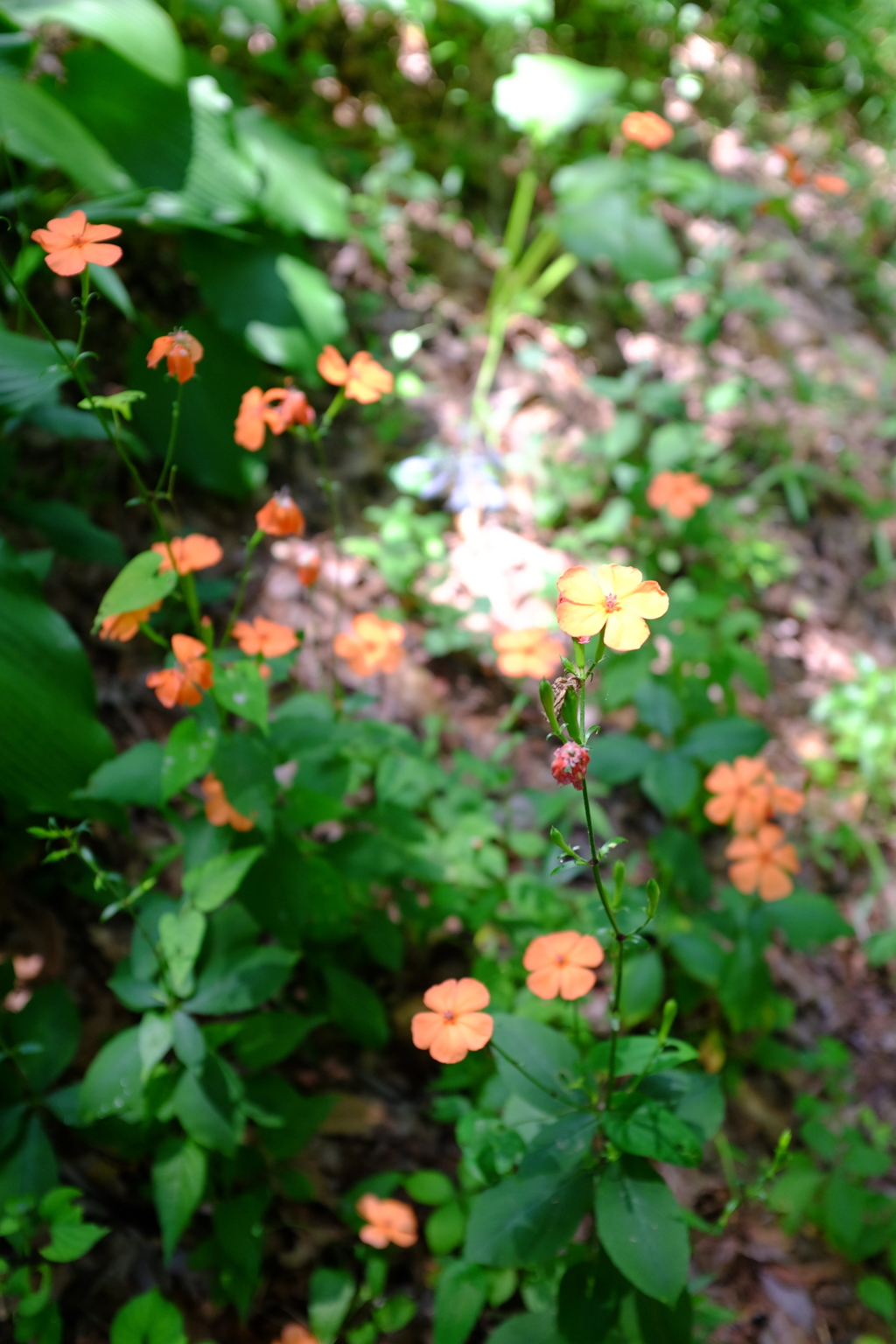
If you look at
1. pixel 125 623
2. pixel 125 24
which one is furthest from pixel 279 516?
pixel 125 24

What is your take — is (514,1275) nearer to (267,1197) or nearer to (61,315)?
(267,1197)

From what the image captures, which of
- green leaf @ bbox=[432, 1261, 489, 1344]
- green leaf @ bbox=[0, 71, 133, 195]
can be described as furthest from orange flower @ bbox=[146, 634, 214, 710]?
green leaf @ bbox=[0, 71, 133, 195]

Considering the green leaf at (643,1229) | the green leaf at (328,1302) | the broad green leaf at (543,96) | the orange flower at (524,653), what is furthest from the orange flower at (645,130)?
the green leaf at (328,1302)

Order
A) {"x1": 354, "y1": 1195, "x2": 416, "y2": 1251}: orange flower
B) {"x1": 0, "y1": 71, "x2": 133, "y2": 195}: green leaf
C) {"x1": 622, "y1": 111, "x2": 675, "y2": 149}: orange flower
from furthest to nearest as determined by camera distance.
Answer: {"x1": 622, "y1": 111, "x2": 675, "y2": 149}: orange flower, {"x1": 0, "y1": 71, "x2": 133, "y2": 195}: green leaf, {"x1": 354, "y1": 1195, "x2": 416, "y2": 1251}: orange flower

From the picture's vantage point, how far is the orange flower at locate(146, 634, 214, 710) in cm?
110

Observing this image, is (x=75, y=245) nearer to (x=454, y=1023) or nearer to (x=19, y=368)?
(x=19, y=368)

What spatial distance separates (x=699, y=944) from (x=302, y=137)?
8.55 feet

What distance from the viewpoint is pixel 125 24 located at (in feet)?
5.95

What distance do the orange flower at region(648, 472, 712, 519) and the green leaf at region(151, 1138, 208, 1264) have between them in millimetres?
1673

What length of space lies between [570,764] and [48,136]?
1.80 meters

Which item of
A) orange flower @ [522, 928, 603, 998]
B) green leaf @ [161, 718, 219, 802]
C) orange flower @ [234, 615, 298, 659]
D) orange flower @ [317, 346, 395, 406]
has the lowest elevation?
green leaf @ [161, 718, 219, 802]

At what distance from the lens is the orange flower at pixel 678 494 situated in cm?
210

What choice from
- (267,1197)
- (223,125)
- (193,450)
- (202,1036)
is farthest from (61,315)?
(267,1197)

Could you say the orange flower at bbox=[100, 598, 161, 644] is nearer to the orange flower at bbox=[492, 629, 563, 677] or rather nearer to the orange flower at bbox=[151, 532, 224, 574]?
the orange flower at bbox=[151, 532, 224, 574]
